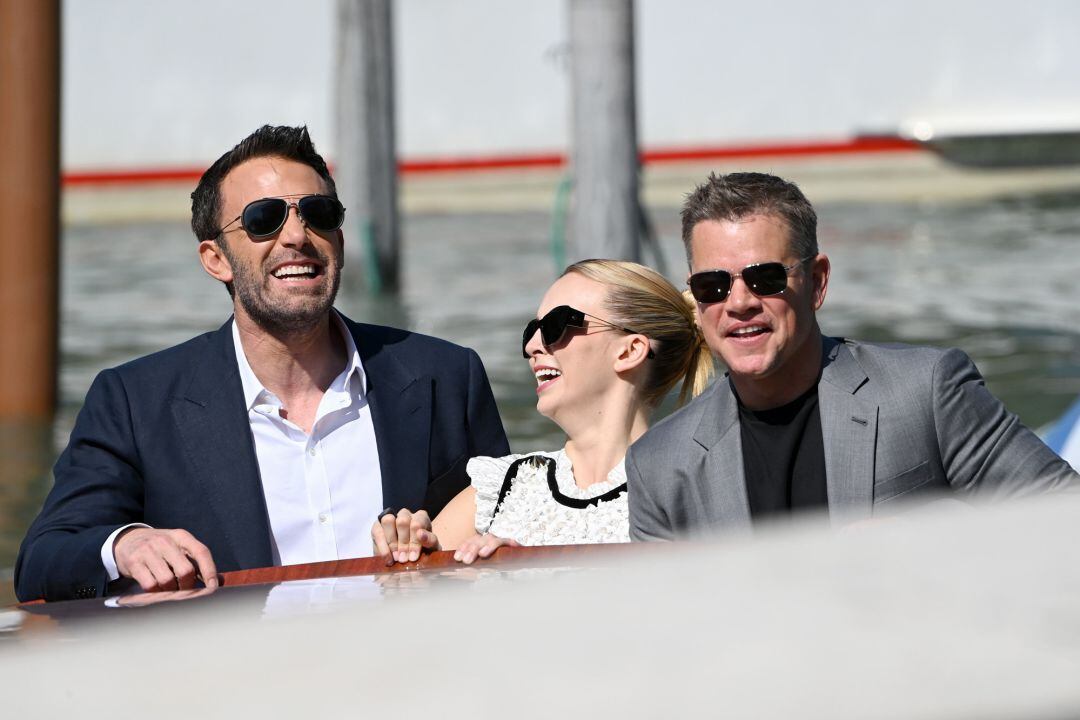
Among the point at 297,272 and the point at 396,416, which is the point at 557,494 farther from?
the point at 297,272

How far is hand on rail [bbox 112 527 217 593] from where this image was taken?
6.40 ft

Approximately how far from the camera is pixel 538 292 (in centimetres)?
1063

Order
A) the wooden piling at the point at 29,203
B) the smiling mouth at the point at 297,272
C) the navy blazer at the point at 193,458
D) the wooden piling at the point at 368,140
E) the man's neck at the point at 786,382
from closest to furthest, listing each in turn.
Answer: the man's neck at the point at 786,382, the navy blazer at the point at 193,458, the smiling mouth at the point at 297,272, the wooden piling at the point at 29,203, the wooden piling at the point at 368,140

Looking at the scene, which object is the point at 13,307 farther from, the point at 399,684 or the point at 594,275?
the point at 399,684

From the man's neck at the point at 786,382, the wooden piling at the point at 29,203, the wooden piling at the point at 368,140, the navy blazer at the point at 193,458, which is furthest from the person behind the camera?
the wooden piling at the point at 368,140

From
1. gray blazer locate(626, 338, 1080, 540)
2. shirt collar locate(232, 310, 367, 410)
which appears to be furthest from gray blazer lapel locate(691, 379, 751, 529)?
shirt collar locate(232, 310, 367, 410)

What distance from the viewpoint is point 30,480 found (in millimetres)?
5660

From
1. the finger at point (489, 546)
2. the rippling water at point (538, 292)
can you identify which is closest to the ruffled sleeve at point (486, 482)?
the finger at point (489, 546)

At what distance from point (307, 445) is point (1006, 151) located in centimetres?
1326

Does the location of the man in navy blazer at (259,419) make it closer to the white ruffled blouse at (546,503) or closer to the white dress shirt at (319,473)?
the white dress shirt at (319,473)

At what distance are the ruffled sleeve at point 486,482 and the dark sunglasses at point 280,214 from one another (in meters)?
0.44

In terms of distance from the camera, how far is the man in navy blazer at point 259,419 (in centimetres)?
237

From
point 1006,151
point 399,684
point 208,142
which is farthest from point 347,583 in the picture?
point 208,142

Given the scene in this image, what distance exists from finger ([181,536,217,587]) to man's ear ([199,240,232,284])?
23.1 inches
